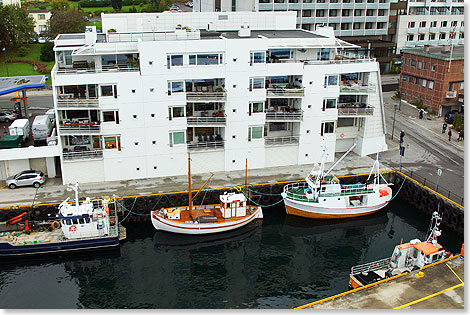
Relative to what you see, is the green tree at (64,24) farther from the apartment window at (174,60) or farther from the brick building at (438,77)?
the brick building at (438,77)

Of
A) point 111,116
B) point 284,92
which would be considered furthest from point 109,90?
point 284,92

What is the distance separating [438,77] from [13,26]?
293 feet

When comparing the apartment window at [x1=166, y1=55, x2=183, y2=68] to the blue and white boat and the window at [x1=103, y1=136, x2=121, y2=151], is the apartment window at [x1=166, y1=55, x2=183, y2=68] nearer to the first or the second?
the window at [x1=103, y1=136, x2=121, y2=151]

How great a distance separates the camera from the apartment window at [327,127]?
198ft

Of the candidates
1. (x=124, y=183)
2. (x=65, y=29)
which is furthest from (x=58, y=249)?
(x=65, y=29)

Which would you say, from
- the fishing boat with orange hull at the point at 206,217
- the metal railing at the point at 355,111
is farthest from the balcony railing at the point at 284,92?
the fishing boat with orange hull at the point at 206,217

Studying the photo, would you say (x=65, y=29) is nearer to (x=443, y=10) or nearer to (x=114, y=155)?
(x=114, y=155)

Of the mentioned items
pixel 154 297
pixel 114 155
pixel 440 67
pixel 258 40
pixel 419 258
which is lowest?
pixel 154 297

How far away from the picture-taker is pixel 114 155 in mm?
55250

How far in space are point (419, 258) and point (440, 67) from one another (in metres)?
47.2

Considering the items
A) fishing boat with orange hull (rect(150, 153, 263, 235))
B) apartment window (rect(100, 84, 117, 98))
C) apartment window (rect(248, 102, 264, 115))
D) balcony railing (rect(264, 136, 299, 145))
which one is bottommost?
fishing boat with orange hull (rect(150, 153, 263, 235))

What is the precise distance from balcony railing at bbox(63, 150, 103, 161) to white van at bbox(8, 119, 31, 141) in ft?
25.6

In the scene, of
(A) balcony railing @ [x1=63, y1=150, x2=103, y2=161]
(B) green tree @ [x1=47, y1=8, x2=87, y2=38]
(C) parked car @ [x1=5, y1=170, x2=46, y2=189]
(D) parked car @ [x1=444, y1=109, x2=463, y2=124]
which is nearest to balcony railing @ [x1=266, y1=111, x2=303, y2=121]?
(A) balcony railing @ [x1=63, y1=150, x2=103, y2=161]

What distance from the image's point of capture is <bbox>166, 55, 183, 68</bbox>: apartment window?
53.5 metres
